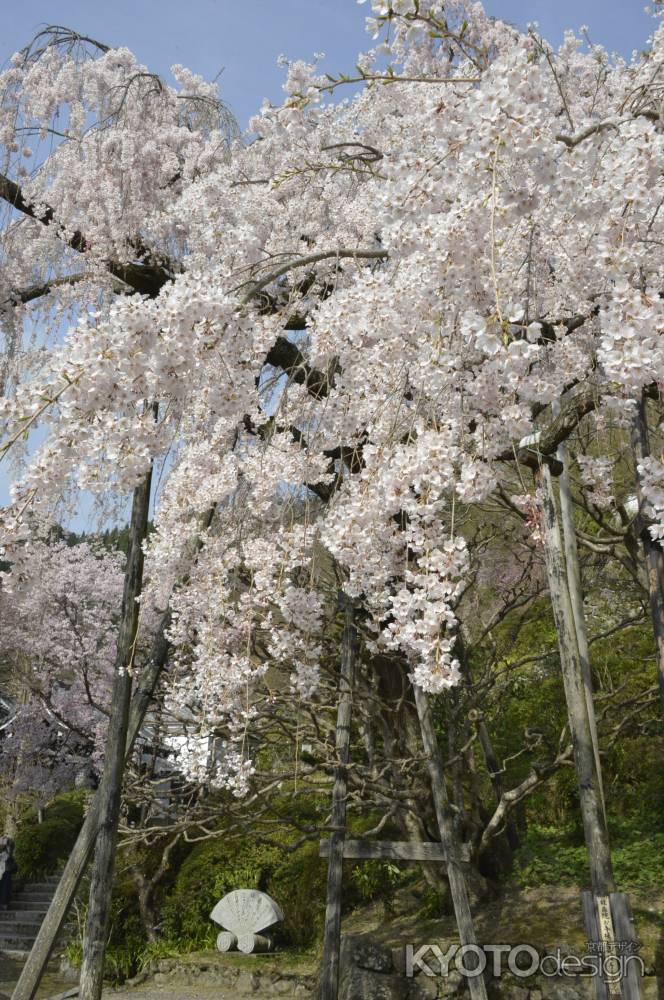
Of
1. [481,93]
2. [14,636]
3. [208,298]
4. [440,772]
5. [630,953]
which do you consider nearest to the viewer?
[481,93]

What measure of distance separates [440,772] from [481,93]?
485 centimetres

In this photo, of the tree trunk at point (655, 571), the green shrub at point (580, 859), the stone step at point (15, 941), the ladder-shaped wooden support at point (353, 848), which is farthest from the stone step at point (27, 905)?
the tree trunk at point (655, 571)

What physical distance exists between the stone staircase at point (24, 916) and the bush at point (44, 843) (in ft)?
0.95

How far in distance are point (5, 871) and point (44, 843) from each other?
2.22m

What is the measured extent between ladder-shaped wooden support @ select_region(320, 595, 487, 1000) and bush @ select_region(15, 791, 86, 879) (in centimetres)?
1090

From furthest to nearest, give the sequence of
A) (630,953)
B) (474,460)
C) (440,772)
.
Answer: (440,772), (630,953), (474,460)

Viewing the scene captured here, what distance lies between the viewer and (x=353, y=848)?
19.9 ft

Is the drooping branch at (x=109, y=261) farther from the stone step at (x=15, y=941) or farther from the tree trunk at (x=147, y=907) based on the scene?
the stone step at (x=15, y=941)

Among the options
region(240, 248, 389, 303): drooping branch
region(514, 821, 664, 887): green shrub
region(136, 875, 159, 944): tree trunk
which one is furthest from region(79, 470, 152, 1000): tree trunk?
region(136, 875, 159, 944): tree trunk

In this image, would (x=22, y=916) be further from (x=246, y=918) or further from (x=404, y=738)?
(x=404, y=738)

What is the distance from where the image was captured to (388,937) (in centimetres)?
735

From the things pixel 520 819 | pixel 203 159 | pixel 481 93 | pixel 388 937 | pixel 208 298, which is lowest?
pixel 388 937

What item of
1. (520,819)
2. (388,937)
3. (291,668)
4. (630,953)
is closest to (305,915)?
(388,937)

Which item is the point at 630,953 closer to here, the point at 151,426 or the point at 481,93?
the point at 151,426
